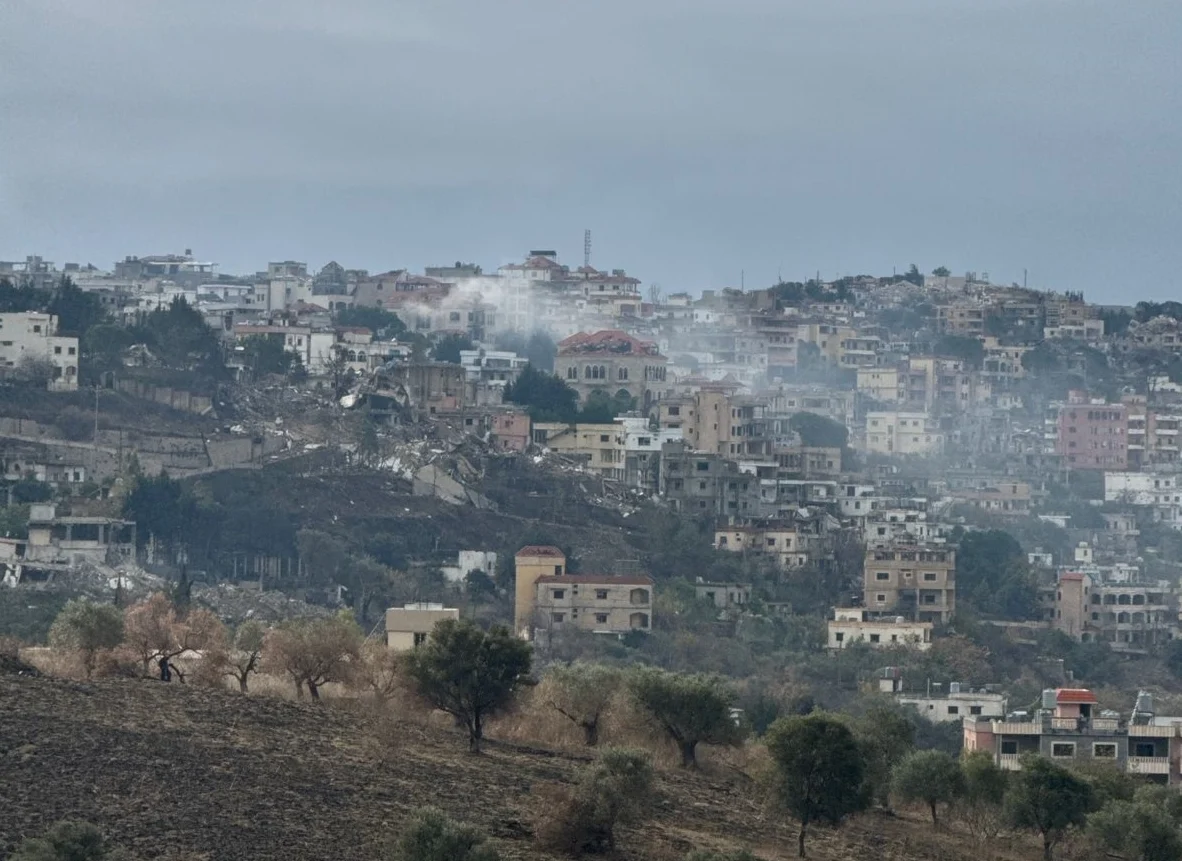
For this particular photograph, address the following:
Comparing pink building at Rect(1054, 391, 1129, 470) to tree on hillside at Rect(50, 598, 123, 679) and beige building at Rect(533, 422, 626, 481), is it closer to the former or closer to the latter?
beige building at Rect(533, 422, 626, 481)

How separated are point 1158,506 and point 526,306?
26.6 metres

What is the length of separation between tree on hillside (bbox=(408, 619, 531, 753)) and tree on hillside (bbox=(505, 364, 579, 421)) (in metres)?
45.7

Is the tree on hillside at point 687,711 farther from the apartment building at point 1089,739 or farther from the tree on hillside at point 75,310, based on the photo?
the tree on hillside at point 75,310

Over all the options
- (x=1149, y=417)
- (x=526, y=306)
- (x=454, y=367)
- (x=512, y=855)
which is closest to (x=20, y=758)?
(x=512, y=855)

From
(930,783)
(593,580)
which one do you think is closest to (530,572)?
(593,580)

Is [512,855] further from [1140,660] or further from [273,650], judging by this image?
[1140,660]

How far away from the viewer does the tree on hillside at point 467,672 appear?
43.3 metres

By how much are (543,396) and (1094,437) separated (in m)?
21.0

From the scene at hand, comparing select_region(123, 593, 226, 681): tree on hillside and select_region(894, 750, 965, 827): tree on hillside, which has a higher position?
select_region(123, 593, 226, 681): tree on hillside

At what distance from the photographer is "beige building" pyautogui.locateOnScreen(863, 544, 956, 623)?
7656cm

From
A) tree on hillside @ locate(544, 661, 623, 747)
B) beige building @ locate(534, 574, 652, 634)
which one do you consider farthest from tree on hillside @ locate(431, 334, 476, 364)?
tree on hillside @ locate(544, 661, 623, 747)

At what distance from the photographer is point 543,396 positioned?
3629 inches

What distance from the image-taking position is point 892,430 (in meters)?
105

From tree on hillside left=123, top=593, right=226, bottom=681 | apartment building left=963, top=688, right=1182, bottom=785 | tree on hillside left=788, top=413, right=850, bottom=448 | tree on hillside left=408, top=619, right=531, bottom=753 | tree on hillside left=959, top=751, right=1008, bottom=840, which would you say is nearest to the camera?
tree on hillside left=408, top=619, right=531, bottom=753
